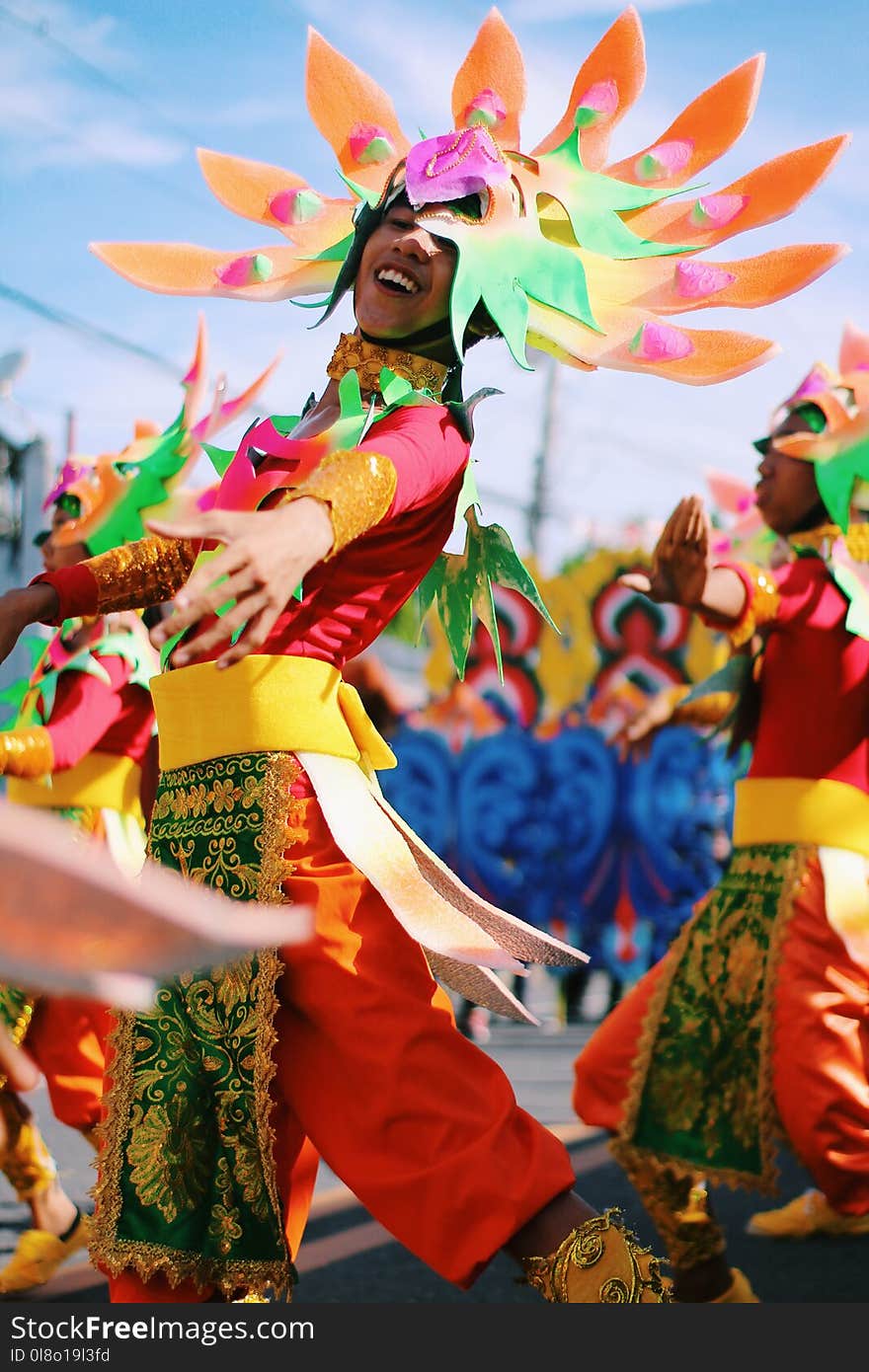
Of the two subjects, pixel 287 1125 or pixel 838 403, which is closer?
pixel 287 1125

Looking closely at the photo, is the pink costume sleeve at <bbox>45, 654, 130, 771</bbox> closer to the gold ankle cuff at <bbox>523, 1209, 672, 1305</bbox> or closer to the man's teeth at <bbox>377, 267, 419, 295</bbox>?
the man's teeth at <bbox>377, 267, 419, 295</bbox>

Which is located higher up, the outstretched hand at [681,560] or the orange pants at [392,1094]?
the outstretched hand at [681,560]

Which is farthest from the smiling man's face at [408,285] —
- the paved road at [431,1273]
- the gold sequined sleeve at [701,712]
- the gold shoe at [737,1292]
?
the gold shoe at [737,1292]

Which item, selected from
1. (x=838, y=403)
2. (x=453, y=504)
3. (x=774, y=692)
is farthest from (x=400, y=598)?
(x=838, y=403)

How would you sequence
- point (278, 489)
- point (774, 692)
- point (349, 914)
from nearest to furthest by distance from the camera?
1. point (349, 914)
2. point (278, 489)
3. point (774, 692)

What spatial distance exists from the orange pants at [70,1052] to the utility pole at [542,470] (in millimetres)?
16842

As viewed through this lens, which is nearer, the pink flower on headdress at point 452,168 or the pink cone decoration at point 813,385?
the pink flower on headdress at point 452,168

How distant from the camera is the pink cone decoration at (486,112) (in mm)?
2711

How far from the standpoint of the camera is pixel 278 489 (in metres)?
2.37

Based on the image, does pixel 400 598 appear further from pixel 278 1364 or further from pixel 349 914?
pixel 278 1364

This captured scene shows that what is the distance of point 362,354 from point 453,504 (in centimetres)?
28

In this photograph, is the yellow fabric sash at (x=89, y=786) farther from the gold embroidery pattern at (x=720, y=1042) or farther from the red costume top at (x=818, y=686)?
the red costume top at (x=818, y=686)

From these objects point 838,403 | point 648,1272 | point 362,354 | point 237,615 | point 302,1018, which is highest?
point 838,403

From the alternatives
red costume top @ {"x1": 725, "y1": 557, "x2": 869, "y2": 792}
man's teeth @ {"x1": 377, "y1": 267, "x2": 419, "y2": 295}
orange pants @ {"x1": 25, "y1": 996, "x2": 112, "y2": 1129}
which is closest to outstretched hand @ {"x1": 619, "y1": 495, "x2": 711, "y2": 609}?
red costume top @ {"x1": 725, "y1": 557, "x2": 869, "y2": 792}
